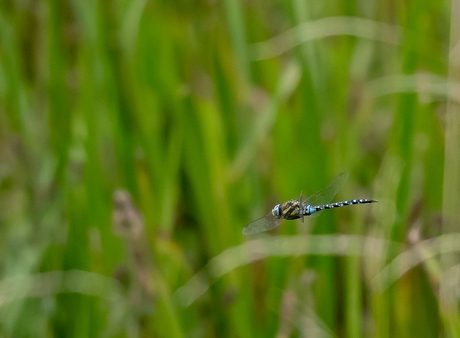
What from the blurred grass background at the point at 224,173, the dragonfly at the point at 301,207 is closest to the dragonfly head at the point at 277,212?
the dragonfly at the point at 301,207

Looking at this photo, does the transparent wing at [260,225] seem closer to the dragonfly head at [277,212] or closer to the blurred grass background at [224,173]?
the dragonfly head at [277,212]

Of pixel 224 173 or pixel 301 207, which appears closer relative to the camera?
pixel 301 207

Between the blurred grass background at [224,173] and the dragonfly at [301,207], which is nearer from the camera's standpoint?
the dragonfly at [301,207]

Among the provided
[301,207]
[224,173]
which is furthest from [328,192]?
[224,173]

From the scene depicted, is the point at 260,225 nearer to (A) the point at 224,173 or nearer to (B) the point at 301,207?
(B) the point at 301,207

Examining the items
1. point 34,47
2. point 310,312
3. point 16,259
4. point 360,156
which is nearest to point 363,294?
point 310,312

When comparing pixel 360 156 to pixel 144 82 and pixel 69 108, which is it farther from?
pixel 69 108

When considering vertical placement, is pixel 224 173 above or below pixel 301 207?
above

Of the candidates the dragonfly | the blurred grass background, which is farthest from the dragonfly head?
the blurred grass background

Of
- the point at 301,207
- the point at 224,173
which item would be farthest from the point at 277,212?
the point at 224,173
